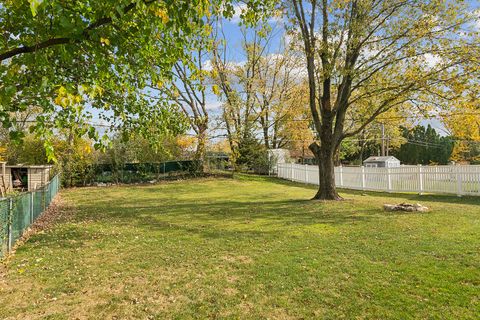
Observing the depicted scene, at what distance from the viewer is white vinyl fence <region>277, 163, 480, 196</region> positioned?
1283cm

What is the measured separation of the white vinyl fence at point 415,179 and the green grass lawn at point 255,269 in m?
4.36

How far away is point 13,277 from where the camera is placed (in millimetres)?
5078

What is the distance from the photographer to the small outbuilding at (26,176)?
18.9 meters

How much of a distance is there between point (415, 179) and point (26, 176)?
2120 cm

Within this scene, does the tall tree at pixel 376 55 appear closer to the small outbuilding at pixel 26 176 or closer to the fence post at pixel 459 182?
the fence post at pixel 459 182

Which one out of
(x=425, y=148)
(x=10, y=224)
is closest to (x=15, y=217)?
(x=10, y=224)

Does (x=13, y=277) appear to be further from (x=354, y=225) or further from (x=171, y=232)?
(x=354, y=225)

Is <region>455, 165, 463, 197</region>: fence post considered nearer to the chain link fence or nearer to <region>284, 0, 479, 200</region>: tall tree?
<region>284, 0, 479, 200</region>: tall tree

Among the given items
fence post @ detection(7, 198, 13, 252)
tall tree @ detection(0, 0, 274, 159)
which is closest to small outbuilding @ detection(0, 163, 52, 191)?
fence post @ detection(7, 198, 13, 252)

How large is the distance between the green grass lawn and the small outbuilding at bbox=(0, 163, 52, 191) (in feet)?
40.3

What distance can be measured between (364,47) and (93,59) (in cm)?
1036

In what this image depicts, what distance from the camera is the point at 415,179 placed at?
48.6 ft

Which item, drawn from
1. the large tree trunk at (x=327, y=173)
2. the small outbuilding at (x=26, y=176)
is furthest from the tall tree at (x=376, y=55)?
the small outbuilding at (x=26, y=176)

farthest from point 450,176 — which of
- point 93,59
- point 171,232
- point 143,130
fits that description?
point 93,59
